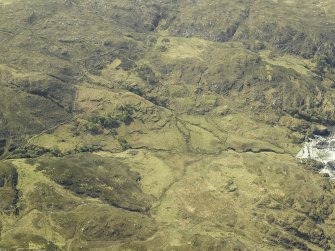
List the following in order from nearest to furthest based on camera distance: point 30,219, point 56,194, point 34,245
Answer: point 34,245 < point 30,219 < point 56,194

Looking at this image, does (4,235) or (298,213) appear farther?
(298,213)

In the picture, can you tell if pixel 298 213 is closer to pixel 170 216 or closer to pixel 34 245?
pixel 170 216

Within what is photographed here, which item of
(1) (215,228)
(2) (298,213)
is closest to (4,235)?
(1) (215,228)

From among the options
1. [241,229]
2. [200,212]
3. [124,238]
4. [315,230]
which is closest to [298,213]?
[315,230]

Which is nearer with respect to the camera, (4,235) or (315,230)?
(4,235)

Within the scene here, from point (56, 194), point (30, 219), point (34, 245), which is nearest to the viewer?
point (34, 245)

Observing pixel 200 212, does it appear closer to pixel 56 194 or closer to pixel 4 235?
pixel 56 194

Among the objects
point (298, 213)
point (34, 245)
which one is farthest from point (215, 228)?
point (34, 245)
